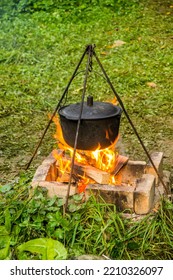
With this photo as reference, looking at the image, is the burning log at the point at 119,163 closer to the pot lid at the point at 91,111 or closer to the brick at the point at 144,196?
the brick at the point at 144,196

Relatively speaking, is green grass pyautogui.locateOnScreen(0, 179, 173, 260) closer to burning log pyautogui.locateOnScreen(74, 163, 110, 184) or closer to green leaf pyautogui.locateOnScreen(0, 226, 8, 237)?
green leaf pyautogui.locateOnScreen(0, 226, 8, 237)

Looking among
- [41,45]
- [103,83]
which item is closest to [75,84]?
[103,83]

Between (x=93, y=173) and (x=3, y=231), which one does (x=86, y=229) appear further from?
(x=3, y=231)

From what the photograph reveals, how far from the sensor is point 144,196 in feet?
15.0

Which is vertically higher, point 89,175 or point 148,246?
point 89,175

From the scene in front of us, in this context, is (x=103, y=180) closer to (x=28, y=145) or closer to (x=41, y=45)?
(x=28, y=145)

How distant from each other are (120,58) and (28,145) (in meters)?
3.42

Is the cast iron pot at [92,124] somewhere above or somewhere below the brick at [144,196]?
above

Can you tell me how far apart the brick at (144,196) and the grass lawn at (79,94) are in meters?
0.13

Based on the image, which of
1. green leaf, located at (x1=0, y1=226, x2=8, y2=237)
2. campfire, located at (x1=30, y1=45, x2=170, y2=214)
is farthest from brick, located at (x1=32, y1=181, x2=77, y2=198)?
green leaf, located at (x1=0, y1=226, x2=8, y2=237)

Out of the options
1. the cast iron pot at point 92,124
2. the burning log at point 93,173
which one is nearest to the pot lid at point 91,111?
the cast iron pot at point 92,124

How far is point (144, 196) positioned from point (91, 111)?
816 millimetres

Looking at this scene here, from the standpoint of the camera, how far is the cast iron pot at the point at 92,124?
458 cm
